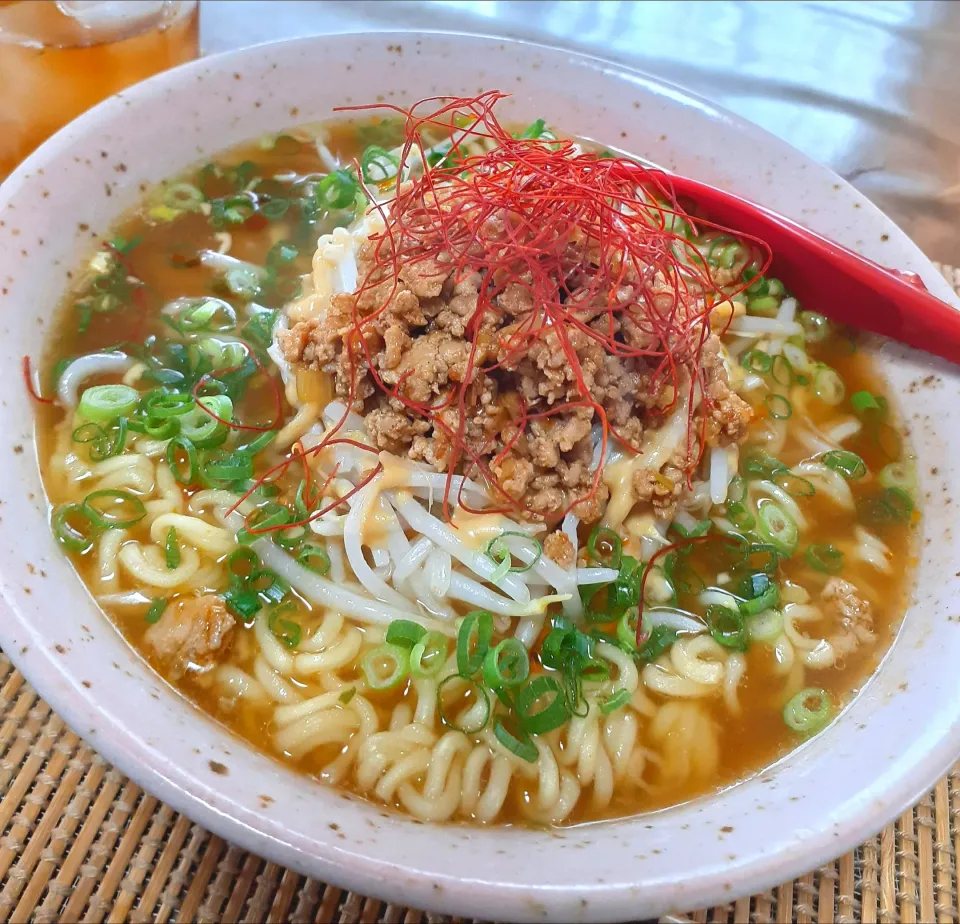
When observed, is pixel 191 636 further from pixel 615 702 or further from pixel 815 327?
pixel 815 327

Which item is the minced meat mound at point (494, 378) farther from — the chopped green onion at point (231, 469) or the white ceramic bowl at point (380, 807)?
the white ceramic bowl at point (380, 807)

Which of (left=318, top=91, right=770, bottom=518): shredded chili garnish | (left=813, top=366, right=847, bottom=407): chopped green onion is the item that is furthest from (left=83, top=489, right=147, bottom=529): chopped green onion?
(left=813, top=366, right=847, bottom=407): chopped green onion

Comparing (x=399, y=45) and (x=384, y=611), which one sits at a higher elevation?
(x=399, y=45)

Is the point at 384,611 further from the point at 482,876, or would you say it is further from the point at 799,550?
the point at 799,550

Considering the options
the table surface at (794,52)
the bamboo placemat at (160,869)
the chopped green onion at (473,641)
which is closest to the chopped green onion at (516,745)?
the chopped green onion at (473,641)

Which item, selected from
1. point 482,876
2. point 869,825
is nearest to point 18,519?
point 482,876

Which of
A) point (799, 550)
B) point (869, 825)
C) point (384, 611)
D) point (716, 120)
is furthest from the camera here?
point (716, 120)

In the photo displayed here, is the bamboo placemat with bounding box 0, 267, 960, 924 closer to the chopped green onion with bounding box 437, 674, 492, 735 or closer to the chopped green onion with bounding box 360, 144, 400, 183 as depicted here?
the chopped green onion with bounding box 437, 674, 492, 735
